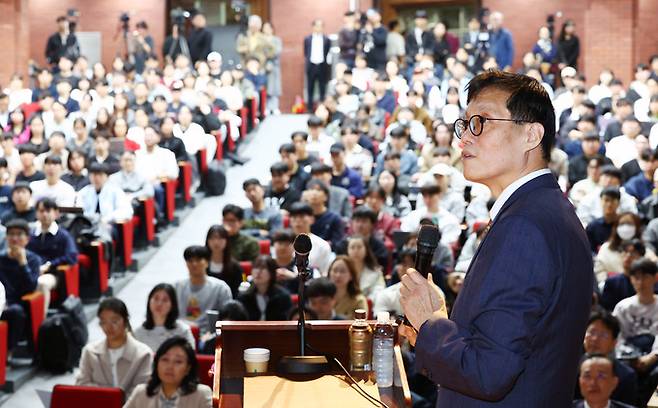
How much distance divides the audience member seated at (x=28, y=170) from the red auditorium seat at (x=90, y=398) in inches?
200

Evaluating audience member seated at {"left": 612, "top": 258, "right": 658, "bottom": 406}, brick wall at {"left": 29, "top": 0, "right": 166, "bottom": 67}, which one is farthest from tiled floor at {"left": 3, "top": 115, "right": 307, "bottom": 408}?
brick wall at {"left": 29, "top": 0, "right": 166, "bottom": 67}

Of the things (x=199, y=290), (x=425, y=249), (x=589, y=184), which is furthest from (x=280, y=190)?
(x=425, y=249)

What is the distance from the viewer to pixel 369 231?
7.95 metres

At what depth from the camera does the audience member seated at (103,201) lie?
8664 mm

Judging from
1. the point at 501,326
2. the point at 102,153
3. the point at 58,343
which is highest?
the point at 501,326

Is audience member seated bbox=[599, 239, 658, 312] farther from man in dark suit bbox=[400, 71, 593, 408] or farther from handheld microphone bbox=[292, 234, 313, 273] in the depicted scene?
man in dark suit bbox=[400, 71, 593, 408]

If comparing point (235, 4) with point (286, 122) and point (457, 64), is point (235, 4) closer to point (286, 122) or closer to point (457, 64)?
point (286, 122)

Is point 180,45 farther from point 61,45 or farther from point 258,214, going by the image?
point 258,214

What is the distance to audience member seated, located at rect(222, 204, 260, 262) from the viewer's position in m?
7.83

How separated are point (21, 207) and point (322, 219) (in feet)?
7.62

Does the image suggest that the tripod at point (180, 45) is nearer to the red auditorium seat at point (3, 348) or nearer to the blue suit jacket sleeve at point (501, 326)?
the red auditorium seat at point (3, 348)

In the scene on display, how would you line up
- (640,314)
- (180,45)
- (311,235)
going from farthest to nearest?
(180,45), (311,235), (640,314)

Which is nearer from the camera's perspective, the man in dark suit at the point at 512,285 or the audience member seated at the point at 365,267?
the man in dark suit at the point at 512,285

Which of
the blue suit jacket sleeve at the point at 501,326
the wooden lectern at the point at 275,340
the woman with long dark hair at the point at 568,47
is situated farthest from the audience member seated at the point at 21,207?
the woman with long dark hair at the point at 568,47
